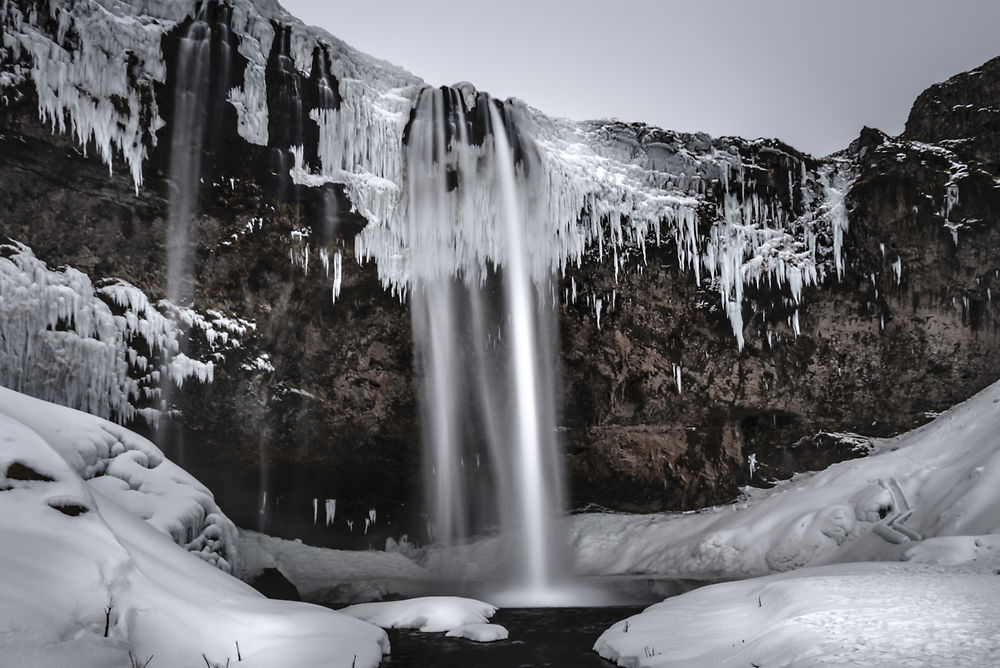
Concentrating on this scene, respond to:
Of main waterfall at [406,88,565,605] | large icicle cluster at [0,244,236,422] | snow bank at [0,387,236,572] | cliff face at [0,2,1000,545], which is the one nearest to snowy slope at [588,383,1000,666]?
cliff face at [0,2,1000,545]

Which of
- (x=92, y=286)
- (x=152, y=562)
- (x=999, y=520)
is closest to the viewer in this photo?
(x=152, y=562)

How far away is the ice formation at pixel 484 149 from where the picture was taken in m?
14.1

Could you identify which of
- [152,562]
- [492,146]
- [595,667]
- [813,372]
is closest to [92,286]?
[492,146]

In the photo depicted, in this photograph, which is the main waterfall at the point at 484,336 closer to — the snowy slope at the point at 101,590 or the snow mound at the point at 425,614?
the snow mound at the point at 425,614

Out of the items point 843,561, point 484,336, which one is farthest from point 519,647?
point 484,336

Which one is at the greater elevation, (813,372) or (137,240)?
(137,240)

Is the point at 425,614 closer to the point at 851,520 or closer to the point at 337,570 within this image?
the point at 337,570

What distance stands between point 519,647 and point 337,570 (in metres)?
12.2

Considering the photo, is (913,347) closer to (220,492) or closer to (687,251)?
(687,251)

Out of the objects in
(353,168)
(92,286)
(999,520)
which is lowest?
(999,520)

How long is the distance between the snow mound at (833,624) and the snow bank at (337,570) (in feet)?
31.4

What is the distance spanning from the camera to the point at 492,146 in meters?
18.2

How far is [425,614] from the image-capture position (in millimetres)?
10633

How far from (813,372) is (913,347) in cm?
302
